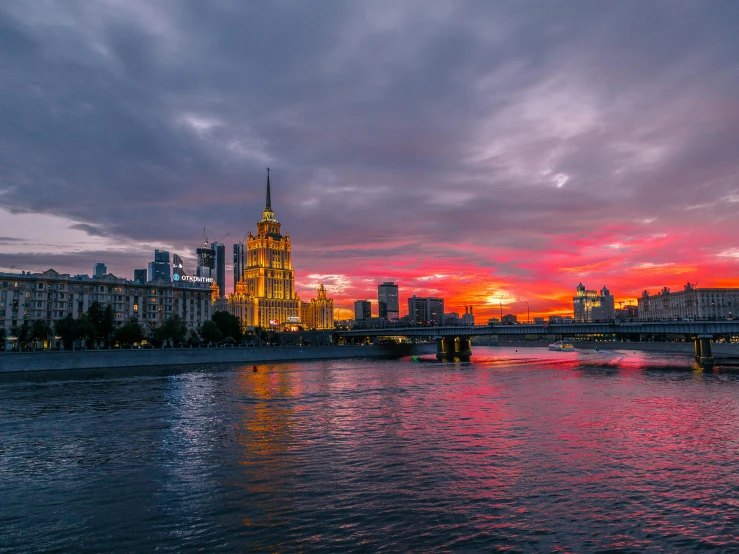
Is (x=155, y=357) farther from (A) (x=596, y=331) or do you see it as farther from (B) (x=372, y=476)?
(B) (x=372, y=476)

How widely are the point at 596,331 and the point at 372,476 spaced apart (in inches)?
4028

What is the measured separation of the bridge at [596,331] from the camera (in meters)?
108

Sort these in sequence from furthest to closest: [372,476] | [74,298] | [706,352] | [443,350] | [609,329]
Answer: [74,298], [443,350], [609,329], [706,352], [372,476]

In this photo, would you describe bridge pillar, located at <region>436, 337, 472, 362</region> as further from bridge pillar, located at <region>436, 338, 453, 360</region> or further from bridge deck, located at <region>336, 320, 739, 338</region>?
bridge deck, located at <region>336, 320, 739, 338</region>

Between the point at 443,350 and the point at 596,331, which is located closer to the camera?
the point at 596,331

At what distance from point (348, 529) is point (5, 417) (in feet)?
130

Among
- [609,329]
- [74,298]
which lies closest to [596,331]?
[609,329]

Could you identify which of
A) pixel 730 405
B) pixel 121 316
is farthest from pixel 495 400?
pixel 121 316

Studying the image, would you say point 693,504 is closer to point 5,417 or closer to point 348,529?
point 348,529

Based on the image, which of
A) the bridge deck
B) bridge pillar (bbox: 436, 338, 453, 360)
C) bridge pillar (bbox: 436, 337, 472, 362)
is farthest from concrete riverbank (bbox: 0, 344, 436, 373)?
the bridge deck

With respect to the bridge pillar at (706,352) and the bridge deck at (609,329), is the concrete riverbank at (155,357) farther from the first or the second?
the bridge pillar at (706,352)

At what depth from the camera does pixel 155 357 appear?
120625mm

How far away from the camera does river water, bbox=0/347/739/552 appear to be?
18828 millimetres

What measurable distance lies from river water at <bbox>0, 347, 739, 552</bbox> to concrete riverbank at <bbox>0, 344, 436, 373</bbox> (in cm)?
5553
